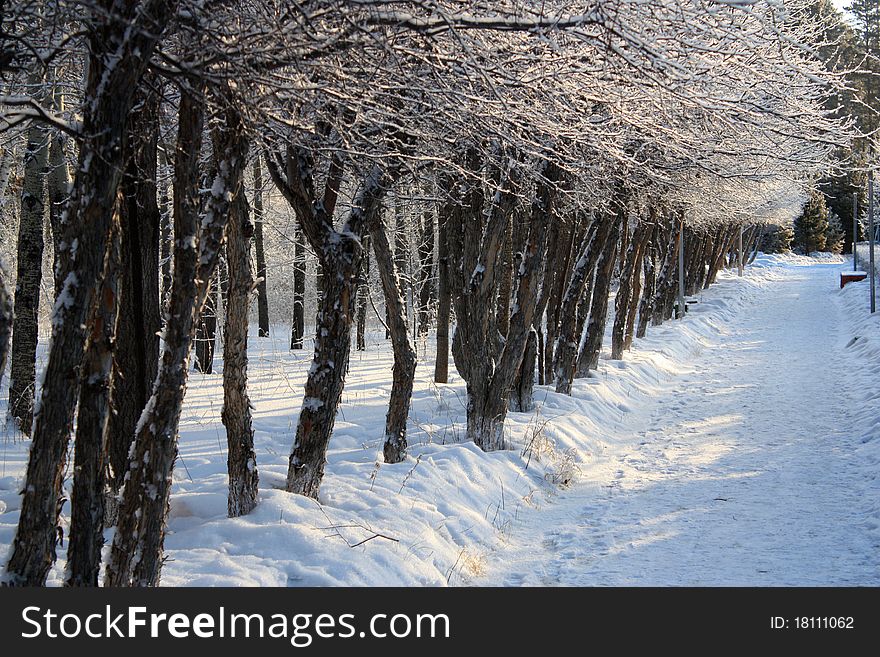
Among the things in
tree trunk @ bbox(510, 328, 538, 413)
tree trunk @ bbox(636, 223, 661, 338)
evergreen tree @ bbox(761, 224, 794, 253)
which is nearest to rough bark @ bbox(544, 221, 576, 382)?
tree trunk @ bbox(510, 328, 538, 413)

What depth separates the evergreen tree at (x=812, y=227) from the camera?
71875 millimetres

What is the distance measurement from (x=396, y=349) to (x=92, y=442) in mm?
4496

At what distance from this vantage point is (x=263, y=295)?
893 inches

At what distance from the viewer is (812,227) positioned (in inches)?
2908

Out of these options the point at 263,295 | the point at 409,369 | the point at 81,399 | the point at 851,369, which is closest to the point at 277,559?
the point at 81,399

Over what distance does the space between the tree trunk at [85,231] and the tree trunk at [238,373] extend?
241cm

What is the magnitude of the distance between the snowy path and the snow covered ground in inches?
1.1

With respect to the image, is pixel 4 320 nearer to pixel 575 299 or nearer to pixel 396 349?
pixel 396 349

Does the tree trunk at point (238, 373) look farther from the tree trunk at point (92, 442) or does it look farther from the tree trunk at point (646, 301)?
the tree trunk at point (646, 301)

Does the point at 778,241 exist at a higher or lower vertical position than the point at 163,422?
higher

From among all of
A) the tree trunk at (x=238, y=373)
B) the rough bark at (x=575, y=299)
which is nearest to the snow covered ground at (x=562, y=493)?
the tree trunk at (x=238, y=373)

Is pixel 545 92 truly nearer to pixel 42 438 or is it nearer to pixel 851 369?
pixel 42 438

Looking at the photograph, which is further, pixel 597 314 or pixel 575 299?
pixel 597 314

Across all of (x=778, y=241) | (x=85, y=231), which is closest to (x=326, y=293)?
(x=85, y=231)
